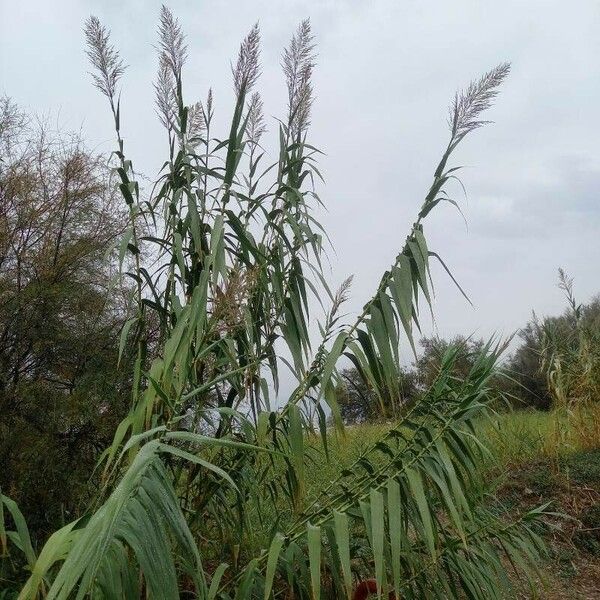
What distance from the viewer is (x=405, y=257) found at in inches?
117

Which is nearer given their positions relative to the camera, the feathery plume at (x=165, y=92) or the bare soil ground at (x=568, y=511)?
the feathery plume at (x=165, y=92)

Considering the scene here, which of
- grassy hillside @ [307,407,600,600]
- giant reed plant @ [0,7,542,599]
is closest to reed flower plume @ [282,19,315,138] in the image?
giant reed plant @ [0,7,542,599]

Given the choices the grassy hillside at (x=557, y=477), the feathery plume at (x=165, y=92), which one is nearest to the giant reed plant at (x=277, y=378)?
the feathery plume at (x=165, y=92)

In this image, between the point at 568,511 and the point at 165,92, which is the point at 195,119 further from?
the point at 568,511

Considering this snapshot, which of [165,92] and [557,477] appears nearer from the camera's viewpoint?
[165,92]

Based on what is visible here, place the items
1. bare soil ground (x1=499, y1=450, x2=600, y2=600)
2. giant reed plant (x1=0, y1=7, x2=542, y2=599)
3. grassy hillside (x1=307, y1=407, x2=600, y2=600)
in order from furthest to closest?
grassy hillside (x1=307, y1=407, x2=600, y2=600) → bare soil ground (x1=499, y1=450, x2=600, y2=600) → giant reed plant (x1=0, y1=7, x2=542, y2=599)

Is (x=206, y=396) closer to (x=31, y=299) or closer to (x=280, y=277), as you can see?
(x=280, y=277)

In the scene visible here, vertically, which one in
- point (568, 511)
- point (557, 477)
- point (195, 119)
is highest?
point (195, 119)

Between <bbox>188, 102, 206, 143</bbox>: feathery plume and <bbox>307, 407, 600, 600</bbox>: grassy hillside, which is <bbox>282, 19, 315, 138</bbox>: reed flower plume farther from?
<bbox>307, 407, 600, 600</bbox>: grassy hillside

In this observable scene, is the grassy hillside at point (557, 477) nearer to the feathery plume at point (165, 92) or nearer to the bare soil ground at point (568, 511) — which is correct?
the bare soil ground at point (568, 511)

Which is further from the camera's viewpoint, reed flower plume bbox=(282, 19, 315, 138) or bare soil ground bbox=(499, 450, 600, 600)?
bare soil ground bbox=(499, 450, 600, 600)

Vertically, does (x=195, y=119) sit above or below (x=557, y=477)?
above

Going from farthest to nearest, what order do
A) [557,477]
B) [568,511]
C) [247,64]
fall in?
[557,477] → [568,511] → [247,64]

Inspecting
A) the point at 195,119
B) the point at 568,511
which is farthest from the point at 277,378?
the point at 568,511
